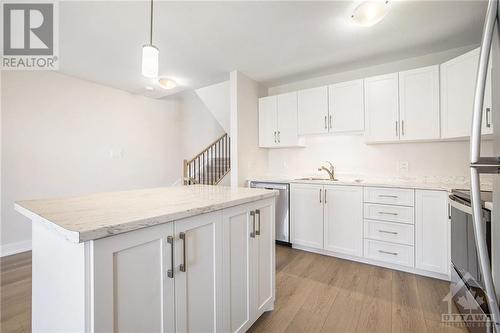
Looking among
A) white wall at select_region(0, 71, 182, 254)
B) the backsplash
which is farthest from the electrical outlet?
white wall at select_region(0, 71, 182, 254)

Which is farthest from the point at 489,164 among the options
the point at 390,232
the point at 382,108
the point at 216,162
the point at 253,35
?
the point at 216,162

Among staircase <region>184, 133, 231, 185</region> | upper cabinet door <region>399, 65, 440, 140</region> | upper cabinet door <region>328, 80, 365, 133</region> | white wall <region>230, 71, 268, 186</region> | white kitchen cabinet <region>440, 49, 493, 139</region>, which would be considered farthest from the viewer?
staircase <region>184, 133, 231, 185</region>

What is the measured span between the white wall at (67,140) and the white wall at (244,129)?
87.5 inches

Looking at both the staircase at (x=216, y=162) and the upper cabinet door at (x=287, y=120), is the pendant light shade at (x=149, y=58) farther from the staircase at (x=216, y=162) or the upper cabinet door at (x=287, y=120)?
the staircase at (x=216, y=162)

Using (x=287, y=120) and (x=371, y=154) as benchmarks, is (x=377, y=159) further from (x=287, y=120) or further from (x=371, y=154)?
(x=287, y=120)

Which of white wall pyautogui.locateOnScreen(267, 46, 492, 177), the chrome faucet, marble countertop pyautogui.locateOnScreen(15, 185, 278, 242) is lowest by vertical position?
marble countertop pyautogui.locateOnScreen(15, 185, 278, 242)

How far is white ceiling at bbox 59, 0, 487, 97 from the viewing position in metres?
1.91

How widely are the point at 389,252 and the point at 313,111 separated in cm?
193

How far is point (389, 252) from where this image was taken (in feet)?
8.10

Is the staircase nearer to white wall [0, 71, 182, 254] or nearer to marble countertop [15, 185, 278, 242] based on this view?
white wall [0, 71, 182, 254]

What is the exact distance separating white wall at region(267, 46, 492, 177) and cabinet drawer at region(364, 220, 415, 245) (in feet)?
2.53

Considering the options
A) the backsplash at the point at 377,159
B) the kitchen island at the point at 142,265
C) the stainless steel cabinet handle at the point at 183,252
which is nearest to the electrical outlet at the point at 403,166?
the backsplash at the point at 377,159

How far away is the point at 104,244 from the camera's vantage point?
2.57ft

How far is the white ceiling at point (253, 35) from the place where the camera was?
6.27 ft
